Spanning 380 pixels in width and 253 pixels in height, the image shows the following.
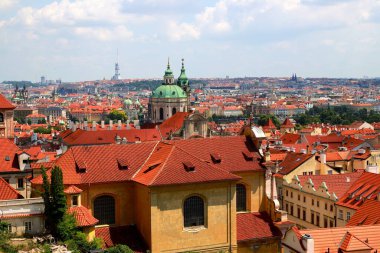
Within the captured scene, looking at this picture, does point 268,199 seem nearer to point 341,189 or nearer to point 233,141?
point 233,141

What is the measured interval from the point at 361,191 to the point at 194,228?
19.8m

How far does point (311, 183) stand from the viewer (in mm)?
59906

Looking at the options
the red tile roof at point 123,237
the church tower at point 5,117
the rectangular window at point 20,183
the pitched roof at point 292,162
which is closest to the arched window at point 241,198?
the red tile roof at point 123,237

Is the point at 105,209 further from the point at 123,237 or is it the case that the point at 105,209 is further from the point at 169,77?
the point at 169,77

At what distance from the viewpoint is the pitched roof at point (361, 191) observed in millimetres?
51616

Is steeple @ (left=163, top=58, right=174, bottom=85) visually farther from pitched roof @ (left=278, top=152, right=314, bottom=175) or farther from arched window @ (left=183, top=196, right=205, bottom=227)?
arched window @ (left=183, top=196, right=205, bottom=227)

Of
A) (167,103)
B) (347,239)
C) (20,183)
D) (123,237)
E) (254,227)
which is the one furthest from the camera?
(167,103)

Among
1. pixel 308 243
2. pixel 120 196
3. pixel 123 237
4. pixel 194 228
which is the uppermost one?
pixel 120 196

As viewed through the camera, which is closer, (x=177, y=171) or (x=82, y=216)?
(x=82, y=216)

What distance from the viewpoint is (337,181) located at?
59.2m

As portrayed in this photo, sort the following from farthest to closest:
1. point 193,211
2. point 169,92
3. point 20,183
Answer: point 169,92
point 20,183
point 193,211

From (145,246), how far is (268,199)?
1097 cm

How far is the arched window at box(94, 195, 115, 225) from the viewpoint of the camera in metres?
41.0

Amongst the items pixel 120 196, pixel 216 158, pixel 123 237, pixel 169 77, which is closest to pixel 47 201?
pixel 120 196
